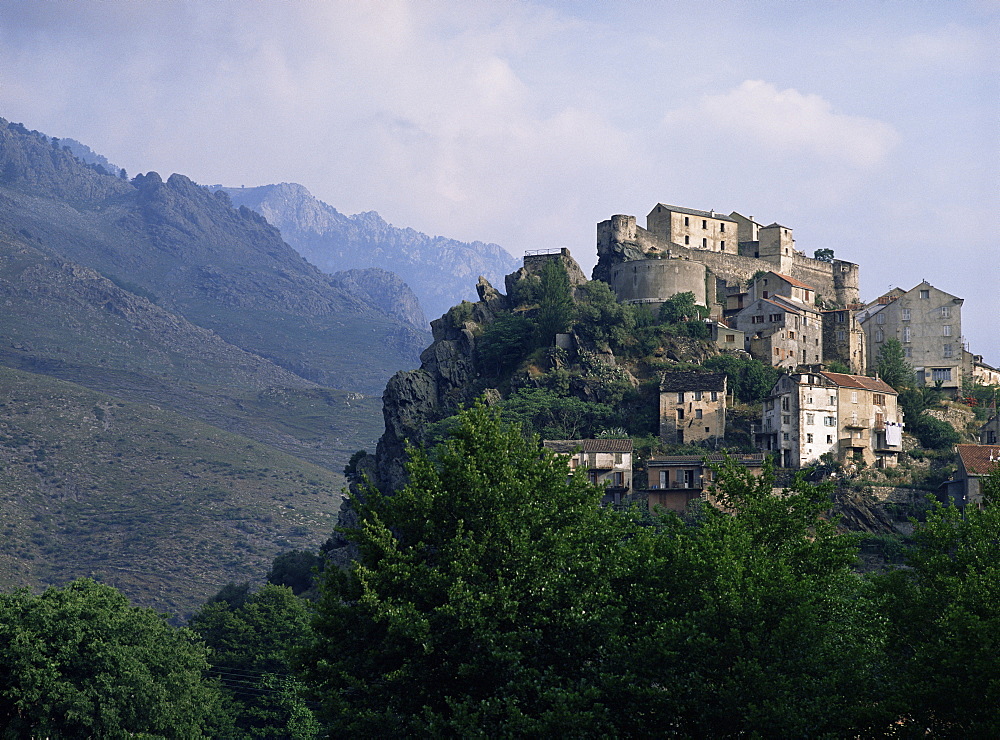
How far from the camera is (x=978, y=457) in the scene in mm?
93250

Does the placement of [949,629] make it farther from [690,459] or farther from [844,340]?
[844,340]

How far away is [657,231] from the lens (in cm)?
13062

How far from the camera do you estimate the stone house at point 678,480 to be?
94.0m

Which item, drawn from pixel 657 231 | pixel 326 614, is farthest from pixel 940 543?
pixel 657 231

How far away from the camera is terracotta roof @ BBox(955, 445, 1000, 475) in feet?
300

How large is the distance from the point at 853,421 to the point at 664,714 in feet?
222

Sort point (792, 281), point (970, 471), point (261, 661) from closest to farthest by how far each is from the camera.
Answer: point (261, 661), point (970, 471), point (792, 281)

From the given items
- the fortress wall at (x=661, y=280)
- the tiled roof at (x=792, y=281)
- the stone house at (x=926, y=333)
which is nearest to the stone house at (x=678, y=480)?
the fortress wall at (x=661, y=280)

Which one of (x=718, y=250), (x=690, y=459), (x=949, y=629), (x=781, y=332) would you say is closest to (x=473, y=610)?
(x=949, y=629)

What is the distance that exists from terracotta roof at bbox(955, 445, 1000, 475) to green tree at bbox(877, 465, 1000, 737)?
171 feet

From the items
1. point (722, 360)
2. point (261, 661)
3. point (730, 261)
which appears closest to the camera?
point (261, 661)

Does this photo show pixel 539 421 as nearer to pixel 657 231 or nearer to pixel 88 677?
pixel 657 231

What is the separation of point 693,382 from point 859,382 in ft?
42.7

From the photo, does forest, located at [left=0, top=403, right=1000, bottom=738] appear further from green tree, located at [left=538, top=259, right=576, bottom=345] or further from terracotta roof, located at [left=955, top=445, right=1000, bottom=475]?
green tree, located at [left=538, top=259, right=576, bottom=345]
